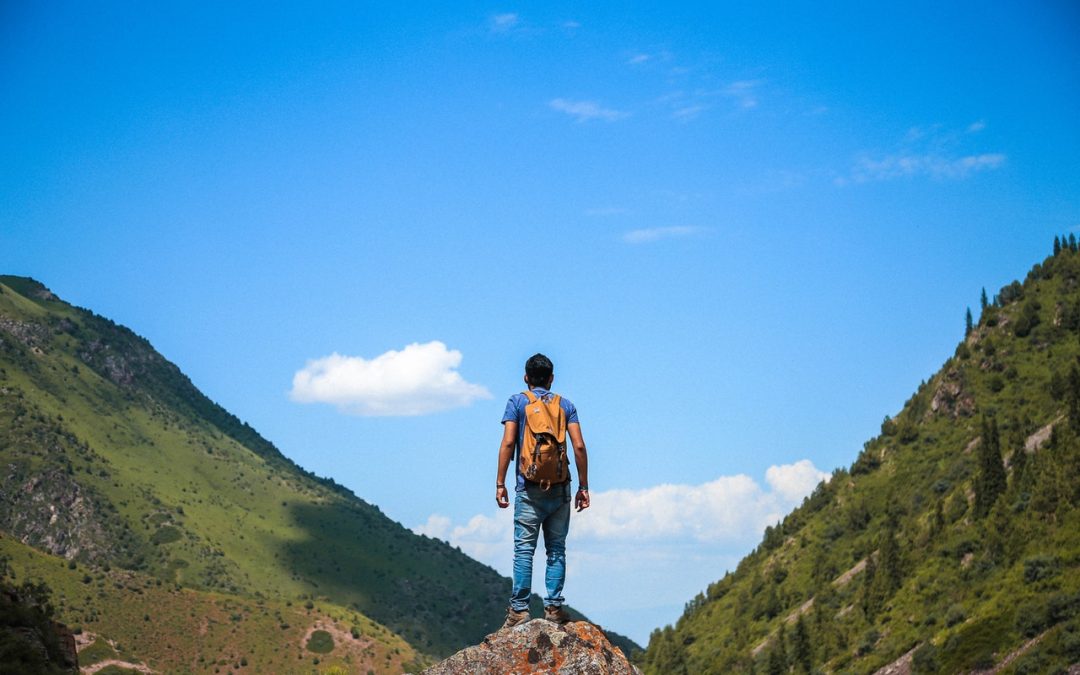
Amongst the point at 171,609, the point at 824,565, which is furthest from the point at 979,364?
the point at 171,609

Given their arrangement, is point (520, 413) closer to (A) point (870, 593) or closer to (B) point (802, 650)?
(B) point (802, 650)

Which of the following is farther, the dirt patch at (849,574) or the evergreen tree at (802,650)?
the dirt patch at (849,574)

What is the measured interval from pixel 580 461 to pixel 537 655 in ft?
9.01

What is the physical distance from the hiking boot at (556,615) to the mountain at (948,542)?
276ft

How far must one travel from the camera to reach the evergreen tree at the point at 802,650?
13362 cm

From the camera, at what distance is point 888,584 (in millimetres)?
137500

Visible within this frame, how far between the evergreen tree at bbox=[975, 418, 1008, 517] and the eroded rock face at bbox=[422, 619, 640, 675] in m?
122

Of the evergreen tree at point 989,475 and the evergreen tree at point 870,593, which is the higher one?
the evergreen tree at point 989,475

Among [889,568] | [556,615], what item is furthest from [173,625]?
[556,615]

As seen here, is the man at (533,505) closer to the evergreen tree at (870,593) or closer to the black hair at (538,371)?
the black hair at (538,371)

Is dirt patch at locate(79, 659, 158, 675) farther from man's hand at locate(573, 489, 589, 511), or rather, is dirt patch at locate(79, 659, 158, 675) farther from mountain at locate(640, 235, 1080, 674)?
man's hand at locate(573, 489, 589, 511)

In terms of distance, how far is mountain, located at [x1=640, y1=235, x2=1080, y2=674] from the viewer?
368ft

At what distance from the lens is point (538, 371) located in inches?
704

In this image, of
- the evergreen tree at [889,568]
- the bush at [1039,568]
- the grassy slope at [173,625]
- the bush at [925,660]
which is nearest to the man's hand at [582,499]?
the bush at [925,660]
